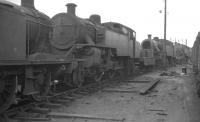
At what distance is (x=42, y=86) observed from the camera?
8.14 meters

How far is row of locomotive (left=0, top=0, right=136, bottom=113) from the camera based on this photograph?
594cm

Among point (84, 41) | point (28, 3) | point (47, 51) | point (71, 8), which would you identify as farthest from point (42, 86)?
point (71, 8)

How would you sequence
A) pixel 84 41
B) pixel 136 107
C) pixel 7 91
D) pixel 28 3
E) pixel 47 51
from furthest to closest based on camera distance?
pixel 84 41, pixel 47 51, pixel 28 3, pixel 136 107, pixel 7 91

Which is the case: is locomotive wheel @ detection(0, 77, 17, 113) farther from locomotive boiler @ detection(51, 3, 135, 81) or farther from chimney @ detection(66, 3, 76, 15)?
chimney @ detection(66, 3, 76, 15)

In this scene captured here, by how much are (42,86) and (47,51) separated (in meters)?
1.25

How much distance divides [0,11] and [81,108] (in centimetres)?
354

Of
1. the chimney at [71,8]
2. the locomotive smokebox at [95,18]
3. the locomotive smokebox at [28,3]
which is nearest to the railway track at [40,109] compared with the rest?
the locomotive smokebox at [28,3]

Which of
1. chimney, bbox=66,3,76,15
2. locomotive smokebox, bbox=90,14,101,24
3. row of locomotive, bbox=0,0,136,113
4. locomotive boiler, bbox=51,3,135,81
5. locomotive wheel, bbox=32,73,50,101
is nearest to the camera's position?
row of locomotive, bbox=0,0,136,113

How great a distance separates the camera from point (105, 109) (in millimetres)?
7613

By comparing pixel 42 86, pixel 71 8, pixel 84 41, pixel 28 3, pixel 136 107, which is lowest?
pixel 136 107

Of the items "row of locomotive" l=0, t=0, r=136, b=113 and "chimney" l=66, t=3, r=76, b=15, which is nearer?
"row of locomotive" l=0, t=0, r=136, b=113

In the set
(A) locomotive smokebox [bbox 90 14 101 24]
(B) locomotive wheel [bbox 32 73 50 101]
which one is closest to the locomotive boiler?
(A) locomotive smokebox [bbox 90 14 101 24]

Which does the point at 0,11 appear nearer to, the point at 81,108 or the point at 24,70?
the point at 24,70

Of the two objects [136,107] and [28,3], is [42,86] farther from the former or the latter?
[136,107]
